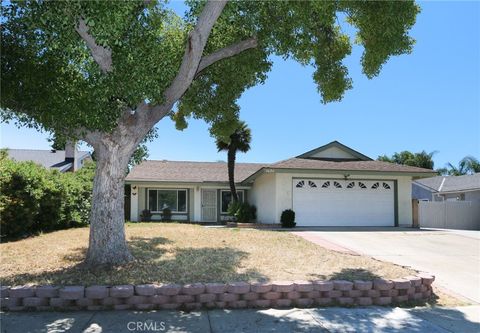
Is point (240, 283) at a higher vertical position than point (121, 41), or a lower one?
lower

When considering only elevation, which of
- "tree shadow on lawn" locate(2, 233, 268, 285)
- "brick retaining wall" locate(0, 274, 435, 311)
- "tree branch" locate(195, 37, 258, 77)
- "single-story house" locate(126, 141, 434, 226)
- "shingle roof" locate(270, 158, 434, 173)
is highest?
"tree branch" locate(195, 37, 258, 77)

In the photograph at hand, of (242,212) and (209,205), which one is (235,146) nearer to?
(242,212)

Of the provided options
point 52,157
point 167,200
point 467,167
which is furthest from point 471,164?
point 52,157

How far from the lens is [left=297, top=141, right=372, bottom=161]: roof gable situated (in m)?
23.0

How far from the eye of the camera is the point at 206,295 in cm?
663

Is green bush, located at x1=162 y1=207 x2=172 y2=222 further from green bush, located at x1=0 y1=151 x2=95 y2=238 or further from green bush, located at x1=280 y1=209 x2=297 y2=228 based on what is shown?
green bush, located at x1=280 y1=209 x2=297 y2=228

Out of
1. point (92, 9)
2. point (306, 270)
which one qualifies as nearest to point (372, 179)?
point (306, 270)

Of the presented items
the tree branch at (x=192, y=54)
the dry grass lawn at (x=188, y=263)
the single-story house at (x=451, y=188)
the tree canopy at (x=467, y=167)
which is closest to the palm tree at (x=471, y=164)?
the tree canopy at (x=467, y=167)

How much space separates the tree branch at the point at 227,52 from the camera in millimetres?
8883

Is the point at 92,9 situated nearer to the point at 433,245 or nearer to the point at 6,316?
the point at 6,316

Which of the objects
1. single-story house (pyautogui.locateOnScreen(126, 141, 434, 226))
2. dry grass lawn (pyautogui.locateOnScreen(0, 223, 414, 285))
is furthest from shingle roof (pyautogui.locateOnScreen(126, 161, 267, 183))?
dry grass lawn (pyautogui.locateOnScreen(0, 223, 414, 285))

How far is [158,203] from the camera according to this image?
26250 mm

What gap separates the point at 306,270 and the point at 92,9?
5.70 metres
